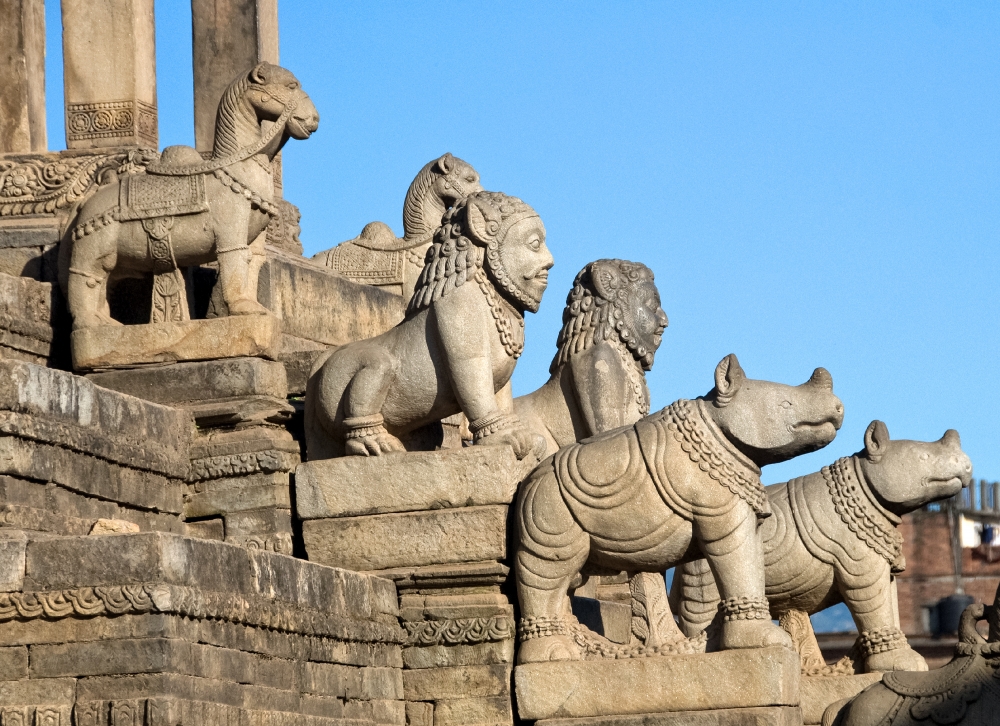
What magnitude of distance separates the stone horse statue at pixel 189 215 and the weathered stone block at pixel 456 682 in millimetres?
3209

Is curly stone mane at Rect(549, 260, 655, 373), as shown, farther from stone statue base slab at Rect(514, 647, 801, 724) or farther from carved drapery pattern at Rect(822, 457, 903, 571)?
stone statue base slab at Rect(514, 647, 801, 724)

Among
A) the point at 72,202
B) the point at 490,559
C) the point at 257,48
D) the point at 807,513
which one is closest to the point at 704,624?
the point at 807,513

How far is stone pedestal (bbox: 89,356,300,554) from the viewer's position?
493 inches

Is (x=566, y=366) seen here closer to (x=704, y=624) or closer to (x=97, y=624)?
(x=704, y=624)

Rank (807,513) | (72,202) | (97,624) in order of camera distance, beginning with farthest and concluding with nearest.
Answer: (72,202) → (807,513) → (97,624)

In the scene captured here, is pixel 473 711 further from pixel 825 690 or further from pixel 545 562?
pixel 825 690

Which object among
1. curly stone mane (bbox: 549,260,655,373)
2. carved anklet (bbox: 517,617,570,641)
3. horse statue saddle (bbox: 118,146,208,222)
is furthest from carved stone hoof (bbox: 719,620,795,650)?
horse statue saddle (bbox: 118,146,208,222)

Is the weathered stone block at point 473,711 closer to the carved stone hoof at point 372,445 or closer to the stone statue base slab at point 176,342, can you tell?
the carved stone hoof at point 372,445

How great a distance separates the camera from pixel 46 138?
1766 cm

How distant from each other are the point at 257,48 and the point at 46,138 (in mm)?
1774

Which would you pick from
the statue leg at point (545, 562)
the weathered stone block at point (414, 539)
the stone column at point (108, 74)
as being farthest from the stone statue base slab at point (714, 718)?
the stone column at point (108, 74)

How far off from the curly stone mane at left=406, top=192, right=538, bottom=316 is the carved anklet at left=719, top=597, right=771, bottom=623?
87.4 inches

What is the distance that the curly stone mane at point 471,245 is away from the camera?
12.4 m

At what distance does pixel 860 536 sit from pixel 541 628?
7.30 feet
